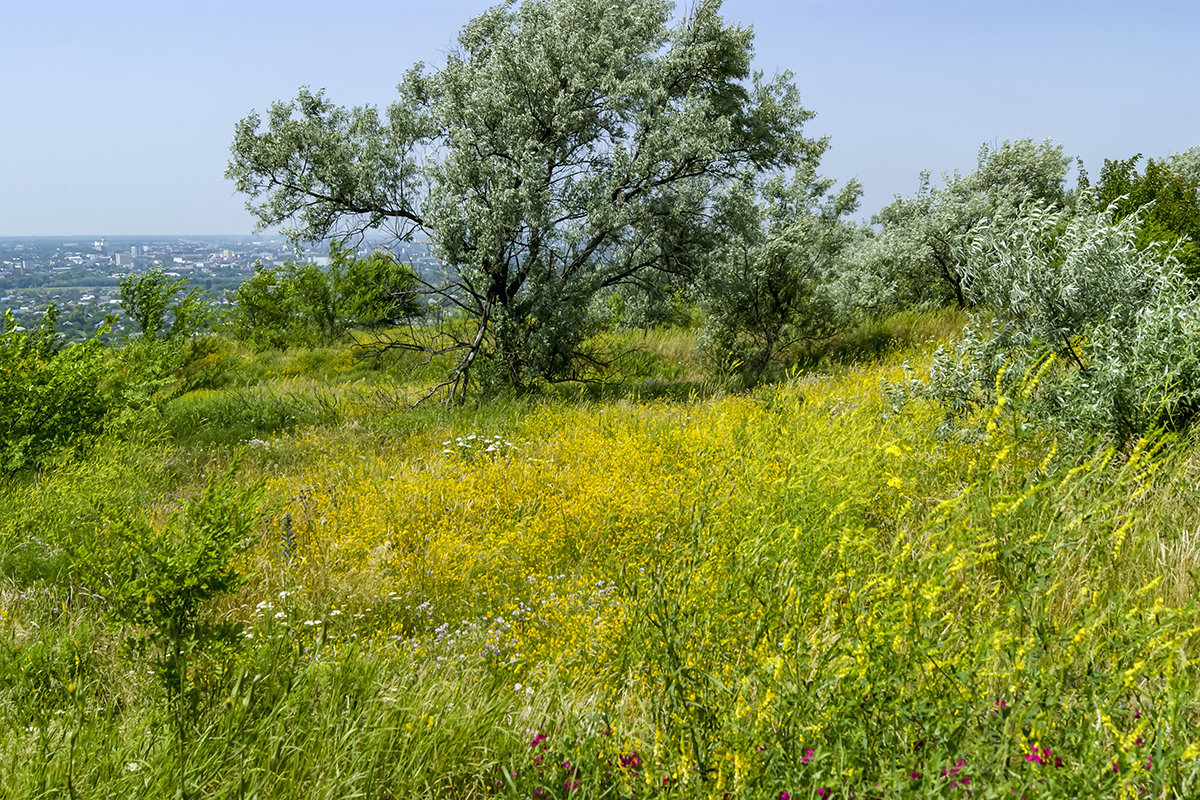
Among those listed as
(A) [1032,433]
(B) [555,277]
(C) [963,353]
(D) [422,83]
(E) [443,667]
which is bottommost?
(E) [443,667]

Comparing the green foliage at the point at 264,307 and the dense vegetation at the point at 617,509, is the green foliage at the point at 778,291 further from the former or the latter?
the green foliage at the point at 264,307

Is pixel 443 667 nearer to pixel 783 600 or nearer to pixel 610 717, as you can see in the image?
pixel 610 717

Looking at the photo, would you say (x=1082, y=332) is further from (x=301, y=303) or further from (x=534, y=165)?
(x=301, y=303)

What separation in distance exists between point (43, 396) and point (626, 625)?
6.02 m

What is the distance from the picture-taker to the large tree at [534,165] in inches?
387

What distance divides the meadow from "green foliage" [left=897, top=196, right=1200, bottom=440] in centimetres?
32

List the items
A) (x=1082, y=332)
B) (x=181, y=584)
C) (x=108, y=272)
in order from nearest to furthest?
(x=181, y=584) < (x=1082, y=332) < (x=108, y=272)

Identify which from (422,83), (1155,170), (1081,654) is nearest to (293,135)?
(422,83)

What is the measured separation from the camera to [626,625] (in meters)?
3.06

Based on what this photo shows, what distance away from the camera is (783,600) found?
2.54m

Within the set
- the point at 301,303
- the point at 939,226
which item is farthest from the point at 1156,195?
the point at 301,303

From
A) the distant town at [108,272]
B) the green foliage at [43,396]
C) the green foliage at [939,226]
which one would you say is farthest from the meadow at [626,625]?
the green foliage at [939,226]

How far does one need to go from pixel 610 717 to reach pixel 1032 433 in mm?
3302

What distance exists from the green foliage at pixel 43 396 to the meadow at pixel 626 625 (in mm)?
250
